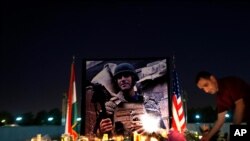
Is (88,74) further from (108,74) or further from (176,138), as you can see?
(176,138)

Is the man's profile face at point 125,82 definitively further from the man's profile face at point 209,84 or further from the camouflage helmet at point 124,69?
the man's profile face at point 209,84

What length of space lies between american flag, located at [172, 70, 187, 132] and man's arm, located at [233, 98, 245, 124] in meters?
7.16

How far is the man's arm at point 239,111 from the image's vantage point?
149 inches

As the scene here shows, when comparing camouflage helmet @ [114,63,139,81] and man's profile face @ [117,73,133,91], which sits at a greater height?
camouflage helmet @ [114,63,139,81]

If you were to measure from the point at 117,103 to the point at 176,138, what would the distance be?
6.42 metres

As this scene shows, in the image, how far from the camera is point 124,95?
44.5 ft

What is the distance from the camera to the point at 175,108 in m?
11.9

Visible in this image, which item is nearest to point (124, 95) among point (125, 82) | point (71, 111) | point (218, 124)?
point (125, 82)

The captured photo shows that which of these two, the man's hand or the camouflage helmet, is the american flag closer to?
the camouflage helmet

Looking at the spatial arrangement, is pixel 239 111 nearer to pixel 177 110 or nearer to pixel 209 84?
pixel 209 84

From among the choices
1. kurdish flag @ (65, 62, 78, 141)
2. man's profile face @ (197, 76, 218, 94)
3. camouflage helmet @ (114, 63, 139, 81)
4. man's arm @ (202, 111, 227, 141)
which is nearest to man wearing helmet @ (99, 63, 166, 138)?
camouflage helmet @ (114, 63, 139, 81)

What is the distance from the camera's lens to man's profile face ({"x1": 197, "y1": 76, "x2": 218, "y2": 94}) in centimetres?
388

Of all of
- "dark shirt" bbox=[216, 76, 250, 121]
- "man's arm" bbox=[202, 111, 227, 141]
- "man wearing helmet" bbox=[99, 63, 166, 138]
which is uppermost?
"man wearing helmet" bbox=[99, 63, 166, 138]

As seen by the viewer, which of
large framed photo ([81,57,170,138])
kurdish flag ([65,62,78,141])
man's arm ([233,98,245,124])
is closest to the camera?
man's arm ([233,98,245,124])
